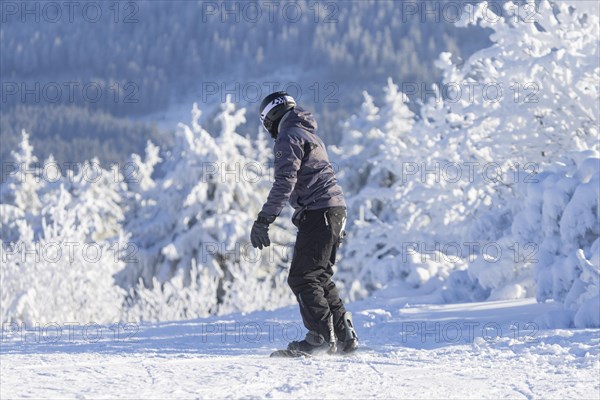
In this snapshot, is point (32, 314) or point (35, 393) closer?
point (35, 393)

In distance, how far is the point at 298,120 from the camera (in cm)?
585

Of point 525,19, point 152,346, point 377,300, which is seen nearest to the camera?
point 152,346

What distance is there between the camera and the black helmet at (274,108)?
5906 millimetres

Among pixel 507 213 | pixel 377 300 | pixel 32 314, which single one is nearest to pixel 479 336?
pixel 377 300

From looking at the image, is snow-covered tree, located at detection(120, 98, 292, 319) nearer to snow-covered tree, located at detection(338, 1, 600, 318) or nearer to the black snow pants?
snow-covered tree, located at detection(338, 1, 600, 318)

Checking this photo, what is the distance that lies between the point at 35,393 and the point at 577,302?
5081 mm

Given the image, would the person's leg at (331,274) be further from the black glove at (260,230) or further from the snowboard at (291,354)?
the black glove at (260,230)

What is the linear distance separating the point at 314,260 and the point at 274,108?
1.12m

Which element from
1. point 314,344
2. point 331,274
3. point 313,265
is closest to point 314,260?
point 313,265

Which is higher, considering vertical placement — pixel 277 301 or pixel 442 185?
pixel 442 185

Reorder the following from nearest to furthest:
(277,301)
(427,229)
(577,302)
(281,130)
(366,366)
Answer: (366,366) → (281,130) → (577,302) → (277,301) → (427,229)

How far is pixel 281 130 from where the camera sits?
5820 mm

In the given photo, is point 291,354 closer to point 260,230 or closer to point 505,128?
point 260,230

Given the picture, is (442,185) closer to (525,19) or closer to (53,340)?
(525,19)
